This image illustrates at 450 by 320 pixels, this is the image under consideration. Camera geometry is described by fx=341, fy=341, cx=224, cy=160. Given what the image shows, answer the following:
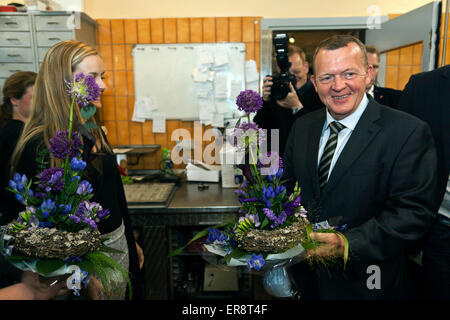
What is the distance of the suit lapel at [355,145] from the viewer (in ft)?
4.05

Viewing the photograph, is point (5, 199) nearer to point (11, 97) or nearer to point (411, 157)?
point (11, 97)

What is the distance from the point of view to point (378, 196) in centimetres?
122

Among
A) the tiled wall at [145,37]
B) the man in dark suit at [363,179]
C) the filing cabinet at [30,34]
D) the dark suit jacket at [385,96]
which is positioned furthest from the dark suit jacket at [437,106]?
the filing cabinet at [30,34]

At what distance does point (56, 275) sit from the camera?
0.84 metres

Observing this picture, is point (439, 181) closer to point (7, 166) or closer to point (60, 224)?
point (60, 224)

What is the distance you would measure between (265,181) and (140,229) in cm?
166

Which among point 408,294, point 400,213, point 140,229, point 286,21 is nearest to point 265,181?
point 400,213

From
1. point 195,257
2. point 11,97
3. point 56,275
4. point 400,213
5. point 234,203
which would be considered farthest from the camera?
point 195,257

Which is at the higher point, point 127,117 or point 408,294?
point 127,117

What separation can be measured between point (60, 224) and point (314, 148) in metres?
0.98

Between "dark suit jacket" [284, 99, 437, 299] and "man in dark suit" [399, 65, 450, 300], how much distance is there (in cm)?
20

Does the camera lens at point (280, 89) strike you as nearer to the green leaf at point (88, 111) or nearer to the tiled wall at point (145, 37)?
the tiled wall at point (145, 37)

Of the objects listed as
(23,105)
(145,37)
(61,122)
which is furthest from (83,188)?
(145,37)

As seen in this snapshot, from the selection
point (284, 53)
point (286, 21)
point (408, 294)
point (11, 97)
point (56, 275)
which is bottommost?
point (408, 294)
